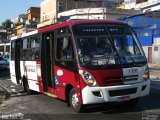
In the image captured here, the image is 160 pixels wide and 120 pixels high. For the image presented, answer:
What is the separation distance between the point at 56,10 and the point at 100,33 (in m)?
75.2

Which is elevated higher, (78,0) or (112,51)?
(78,0)

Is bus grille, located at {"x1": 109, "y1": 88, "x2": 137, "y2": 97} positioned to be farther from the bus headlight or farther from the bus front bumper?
the bus headlight

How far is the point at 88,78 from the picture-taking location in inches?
398

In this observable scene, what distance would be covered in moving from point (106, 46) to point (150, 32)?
37.5 meters

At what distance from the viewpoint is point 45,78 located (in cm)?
1346

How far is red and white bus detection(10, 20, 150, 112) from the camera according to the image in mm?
10109

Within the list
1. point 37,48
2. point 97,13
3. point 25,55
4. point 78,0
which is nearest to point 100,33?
point 37,48

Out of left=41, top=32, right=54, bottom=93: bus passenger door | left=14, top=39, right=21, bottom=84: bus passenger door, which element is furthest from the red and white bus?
left=14, top=39, right=21, bottom=84: bus passenger door

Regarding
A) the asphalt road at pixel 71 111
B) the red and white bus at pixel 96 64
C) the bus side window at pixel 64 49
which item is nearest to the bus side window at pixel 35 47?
the red and white bus at pixel 96 64

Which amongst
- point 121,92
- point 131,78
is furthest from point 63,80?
point 131,78

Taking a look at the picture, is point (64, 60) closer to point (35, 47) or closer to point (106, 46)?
point (106, 46)

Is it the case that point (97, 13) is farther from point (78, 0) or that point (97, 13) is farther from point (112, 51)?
point (112, 51)

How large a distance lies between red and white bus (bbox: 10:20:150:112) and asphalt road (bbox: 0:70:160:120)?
34cm

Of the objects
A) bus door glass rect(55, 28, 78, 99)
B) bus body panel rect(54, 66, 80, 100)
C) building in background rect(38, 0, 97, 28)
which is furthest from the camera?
building in background rect(38, 0, 97, 28)
